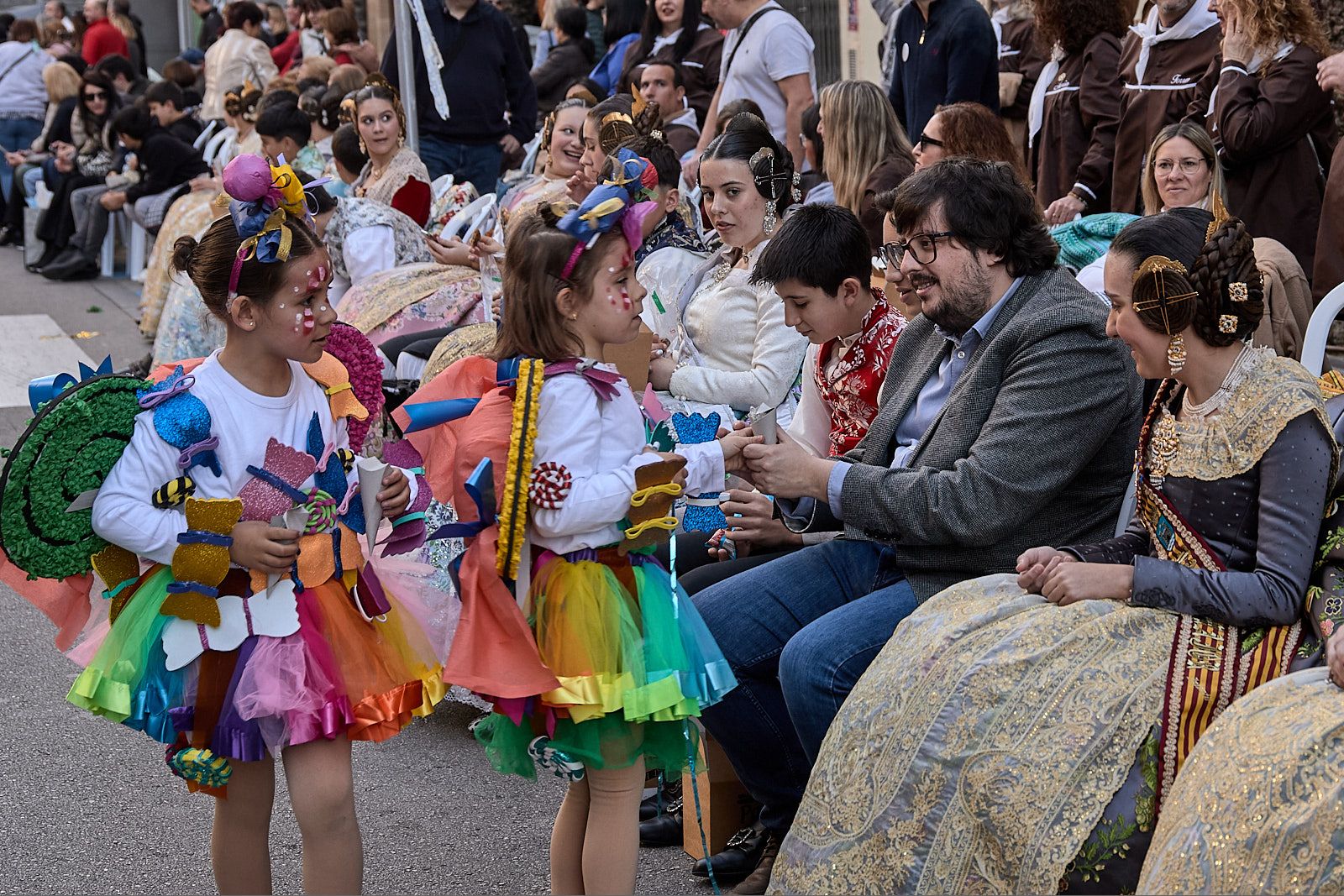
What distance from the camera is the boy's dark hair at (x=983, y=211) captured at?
131 inches

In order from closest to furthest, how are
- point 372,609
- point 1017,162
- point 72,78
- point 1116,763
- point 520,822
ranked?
1. point 1116,763
2. point 372,609
3. point 520,822
4. point 1017,162
5. point 72,78

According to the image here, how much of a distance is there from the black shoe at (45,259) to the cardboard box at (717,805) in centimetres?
1145

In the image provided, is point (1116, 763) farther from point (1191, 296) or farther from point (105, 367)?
point (105, 367)

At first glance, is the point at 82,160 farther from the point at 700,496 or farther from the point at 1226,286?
the point at 1226,286

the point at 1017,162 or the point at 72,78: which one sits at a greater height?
the point at 1017,162

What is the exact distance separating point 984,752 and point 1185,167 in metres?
2.97

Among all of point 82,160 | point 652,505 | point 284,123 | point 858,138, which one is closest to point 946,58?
point 858,138

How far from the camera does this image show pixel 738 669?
3.45 metres

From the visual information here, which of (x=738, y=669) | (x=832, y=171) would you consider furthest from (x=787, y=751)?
(x=832, y=171)

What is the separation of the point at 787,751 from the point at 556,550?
2.75 feet

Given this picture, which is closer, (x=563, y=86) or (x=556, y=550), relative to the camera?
(x=556, y=550)

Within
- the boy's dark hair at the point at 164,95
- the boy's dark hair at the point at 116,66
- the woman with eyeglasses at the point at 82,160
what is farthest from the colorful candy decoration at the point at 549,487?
the boy's dark hair at the point at 116,66

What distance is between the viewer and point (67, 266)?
12.9 metres

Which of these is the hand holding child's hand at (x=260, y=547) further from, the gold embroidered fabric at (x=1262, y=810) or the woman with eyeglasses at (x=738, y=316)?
the woman with eyeglasses at (x=738, y=316)
